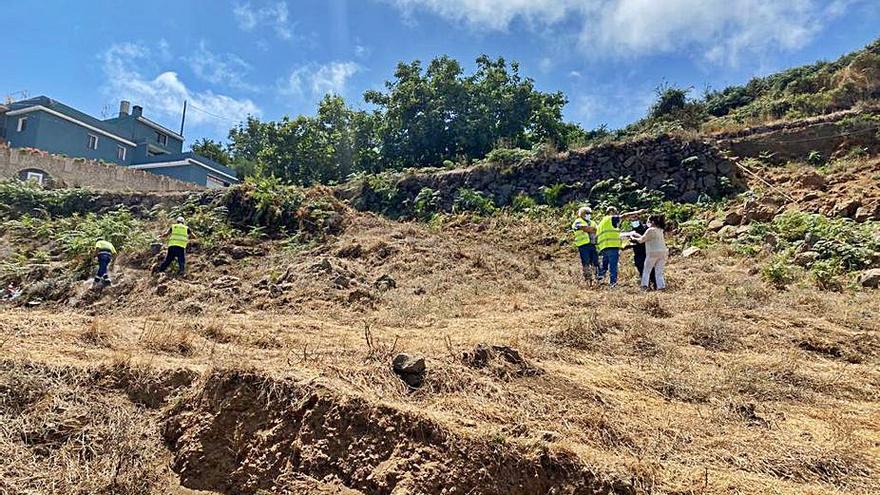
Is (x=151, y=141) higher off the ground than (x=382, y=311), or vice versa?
(x=151, y=141)

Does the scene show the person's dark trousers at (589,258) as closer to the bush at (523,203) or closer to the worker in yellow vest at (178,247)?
the bush at (523,203)

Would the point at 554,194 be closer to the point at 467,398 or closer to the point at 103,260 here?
the point at 103,260

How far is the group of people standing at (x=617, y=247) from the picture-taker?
307 inches

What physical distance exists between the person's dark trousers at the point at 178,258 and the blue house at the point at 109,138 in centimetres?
2211

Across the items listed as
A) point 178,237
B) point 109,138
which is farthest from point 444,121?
point 109,138

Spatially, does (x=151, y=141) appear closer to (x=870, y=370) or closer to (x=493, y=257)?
(x=493, y=257)

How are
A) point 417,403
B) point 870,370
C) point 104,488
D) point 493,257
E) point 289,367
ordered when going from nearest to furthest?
1. point 104,488
2. point 417,403
3. point 289,367
4. point 870,370
5. point 493,257

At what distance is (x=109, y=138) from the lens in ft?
100

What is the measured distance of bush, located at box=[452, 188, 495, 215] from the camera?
48.2 feet

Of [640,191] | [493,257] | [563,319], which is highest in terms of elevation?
[640,191]

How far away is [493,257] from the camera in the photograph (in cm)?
1062

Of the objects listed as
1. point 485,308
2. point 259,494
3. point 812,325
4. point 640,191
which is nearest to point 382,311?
point 485,308

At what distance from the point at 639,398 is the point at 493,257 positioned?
22.0ft

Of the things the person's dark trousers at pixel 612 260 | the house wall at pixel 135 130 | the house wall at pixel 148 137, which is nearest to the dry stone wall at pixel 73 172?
the house wall at pixel 135 130
